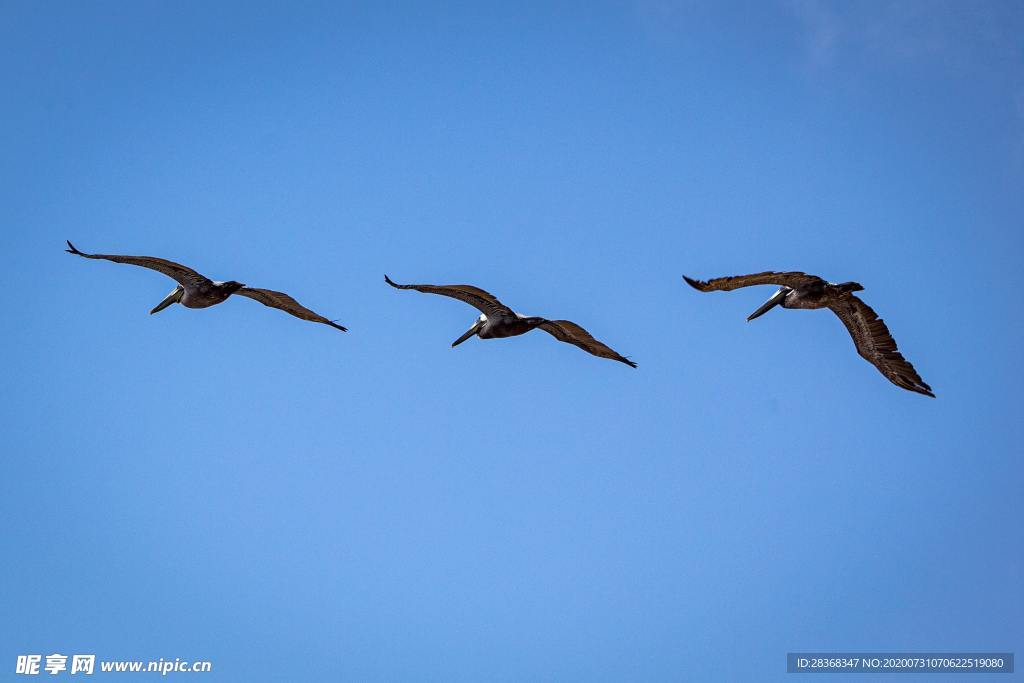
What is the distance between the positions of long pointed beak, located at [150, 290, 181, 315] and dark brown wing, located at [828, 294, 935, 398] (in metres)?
20.9

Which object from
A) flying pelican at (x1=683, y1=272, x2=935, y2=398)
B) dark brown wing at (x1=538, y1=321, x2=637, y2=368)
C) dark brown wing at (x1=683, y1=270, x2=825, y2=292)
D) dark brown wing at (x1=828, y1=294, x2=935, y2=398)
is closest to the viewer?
dark brown wing at (x1=683, y1=270, x2=825, y2=292)

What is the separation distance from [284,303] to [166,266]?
12.6ft

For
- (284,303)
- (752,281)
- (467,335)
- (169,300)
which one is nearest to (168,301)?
(169,300)

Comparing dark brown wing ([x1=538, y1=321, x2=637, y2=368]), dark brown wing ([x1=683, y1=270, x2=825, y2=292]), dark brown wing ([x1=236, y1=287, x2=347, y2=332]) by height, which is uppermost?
dark brown wing ([x1=236, y1=287, x2=347, y2=332])

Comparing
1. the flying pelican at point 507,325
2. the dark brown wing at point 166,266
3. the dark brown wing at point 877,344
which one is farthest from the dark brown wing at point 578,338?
the dark brown wing at point 166,266

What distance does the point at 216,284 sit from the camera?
3884 centimetres

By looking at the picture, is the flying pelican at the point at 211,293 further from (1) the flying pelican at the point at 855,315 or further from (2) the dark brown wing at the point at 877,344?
(2) the dark brown wing at the point at 877,344

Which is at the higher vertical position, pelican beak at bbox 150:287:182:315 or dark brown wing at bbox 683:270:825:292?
pelican beak at bbox 150:287:182:315

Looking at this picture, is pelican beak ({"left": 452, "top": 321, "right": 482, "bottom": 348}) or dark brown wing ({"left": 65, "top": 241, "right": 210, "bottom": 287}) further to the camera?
pelican beak ({"left": 452, "top": 321, "right": 482, "bottom": 348})

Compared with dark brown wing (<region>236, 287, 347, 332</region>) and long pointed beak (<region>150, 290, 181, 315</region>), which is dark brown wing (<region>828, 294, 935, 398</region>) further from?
long pointed beak (<region>150, 290, 181, 315</region>)

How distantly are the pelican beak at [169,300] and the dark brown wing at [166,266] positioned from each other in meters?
0.51

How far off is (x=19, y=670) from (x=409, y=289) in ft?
91.0

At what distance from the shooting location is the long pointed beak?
131 feet

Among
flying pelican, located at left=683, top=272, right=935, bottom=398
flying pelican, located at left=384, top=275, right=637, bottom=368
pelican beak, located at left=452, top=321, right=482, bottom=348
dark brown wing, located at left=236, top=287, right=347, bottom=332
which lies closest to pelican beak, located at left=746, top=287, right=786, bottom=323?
flying pelican, located at left=683, top=272, right=935, bottom=398
